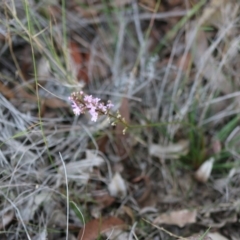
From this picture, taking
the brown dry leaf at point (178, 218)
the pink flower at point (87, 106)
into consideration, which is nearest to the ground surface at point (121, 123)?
the brown dry leaf at point (178, 218)

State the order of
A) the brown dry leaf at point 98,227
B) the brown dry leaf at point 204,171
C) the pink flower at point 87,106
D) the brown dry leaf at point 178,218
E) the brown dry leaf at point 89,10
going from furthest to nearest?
the brown dry leaf at point 89,10
the brown dry leaf at point 204,171
the brown dry leaf at point 178,218
the brown dry leaf at point 98,227
the pink flower at point 87,106

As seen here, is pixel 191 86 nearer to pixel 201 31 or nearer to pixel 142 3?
pixel 201 31

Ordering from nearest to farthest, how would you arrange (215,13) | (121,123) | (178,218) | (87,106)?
1. (87,106)
2. (121,123)
3. (178,218)
4. (215,13)

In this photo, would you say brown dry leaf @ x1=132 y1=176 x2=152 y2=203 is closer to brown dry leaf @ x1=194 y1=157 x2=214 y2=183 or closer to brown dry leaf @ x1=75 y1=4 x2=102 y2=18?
brown dry leaf @ x1=194 y1=157 x2=214 y2=183

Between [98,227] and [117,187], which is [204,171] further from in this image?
[98,227]

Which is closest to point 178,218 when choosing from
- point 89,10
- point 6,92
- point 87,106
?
point 87,106

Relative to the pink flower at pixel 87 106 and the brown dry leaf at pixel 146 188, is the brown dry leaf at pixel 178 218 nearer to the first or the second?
the brown dry leaf at pixel 146 188

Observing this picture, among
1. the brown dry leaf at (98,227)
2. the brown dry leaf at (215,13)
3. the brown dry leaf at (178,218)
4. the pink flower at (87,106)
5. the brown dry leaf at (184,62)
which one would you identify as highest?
the brown dry leaf at (215,13)
